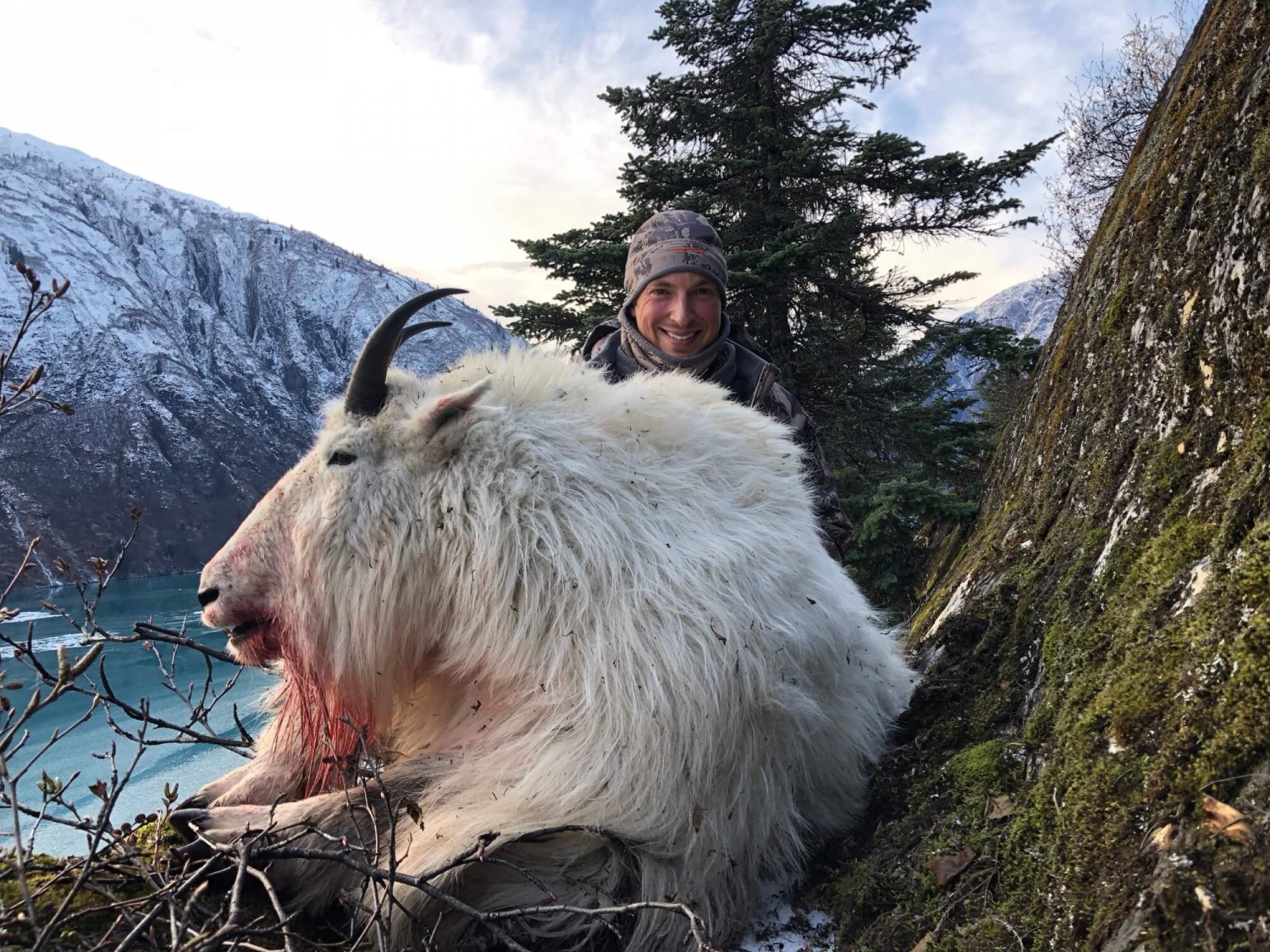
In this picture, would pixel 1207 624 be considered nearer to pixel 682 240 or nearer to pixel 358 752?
pixel 358 752

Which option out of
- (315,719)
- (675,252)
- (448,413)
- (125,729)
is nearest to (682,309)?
(675,252)

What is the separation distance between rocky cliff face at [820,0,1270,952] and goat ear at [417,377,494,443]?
190 centimetres

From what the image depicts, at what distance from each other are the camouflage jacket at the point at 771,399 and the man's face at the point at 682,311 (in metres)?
0.25

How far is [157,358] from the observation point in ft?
425

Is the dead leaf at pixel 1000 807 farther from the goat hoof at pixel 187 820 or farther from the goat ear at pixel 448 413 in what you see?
the goat hoof at pixel 187 820

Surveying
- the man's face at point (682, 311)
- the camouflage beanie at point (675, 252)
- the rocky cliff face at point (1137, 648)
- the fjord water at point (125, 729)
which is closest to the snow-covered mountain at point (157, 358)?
the fjord water at point (125, 729)

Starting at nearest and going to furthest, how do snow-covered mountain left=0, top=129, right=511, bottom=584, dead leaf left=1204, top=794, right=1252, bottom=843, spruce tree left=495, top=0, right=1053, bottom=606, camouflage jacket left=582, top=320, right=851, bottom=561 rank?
dead leaf left=1204, top=794, right=1252, bottom=843 → camouflage jacket left=582, top=320, right=851, bottom=561 → spruce tree left=495, top=0, right=1053, bottom=606 → snow-covered mountain left=0, top=129, right=511, bottom=584

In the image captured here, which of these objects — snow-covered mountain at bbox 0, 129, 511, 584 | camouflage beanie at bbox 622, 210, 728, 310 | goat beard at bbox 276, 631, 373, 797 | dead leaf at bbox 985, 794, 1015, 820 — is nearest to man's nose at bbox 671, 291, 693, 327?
camouflage beanie at bbox 622, 210, 728, 310

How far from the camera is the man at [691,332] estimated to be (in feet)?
14.1

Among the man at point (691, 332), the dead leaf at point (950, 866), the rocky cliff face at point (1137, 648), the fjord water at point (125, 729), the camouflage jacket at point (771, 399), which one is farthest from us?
the fjord water at point (125, 729)

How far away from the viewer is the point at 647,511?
235 cm

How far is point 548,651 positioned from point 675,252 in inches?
117

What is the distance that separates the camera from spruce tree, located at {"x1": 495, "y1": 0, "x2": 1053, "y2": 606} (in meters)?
11.0

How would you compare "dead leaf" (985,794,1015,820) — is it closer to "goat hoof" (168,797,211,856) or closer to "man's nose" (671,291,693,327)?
"goat hoof" (168,797,211,856)
